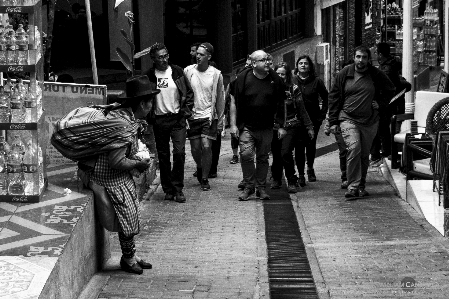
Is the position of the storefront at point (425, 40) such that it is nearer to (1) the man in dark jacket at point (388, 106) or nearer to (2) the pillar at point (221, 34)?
(2) the pillar at point (221, 34)

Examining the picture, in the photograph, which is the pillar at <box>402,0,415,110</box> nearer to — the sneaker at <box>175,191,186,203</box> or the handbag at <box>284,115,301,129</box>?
the handbag at <box>284,115,301,129</box>

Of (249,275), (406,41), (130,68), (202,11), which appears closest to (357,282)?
(249,275)

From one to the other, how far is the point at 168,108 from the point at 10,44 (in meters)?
4.06

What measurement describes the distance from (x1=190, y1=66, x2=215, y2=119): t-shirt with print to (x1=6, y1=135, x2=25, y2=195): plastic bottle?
497 centimetres

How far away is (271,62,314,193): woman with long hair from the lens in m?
14.4

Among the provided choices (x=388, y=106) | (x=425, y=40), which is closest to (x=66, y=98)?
(x=388, y=106)

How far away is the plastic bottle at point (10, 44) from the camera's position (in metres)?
9.51

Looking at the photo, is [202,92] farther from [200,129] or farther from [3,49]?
[3,49]

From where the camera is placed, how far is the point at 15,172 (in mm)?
9578

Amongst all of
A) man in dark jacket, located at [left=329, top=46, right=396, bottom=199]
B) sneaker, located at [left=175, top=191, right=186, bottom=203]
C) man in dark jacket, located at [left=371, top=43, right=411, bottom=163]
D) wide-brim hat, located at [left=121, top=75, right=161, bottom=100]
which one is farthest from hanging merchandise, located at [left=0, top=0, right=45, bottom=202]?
man in dark jacket, located at [left=371, top=43, right=411, bottom=163]

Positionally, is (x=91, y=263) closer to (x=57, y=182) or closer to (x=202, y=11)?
(x=57, y=182)

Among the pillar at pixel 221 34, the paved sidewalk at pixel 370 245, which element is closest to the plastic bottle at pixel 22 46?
the paved sidewalk at pixel 370 245

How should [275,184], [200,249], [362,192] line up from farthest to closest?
[275,184] → [362,192] → [200,249]

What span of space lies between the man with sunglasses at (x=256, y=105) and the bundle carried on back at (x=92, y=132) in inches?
166
